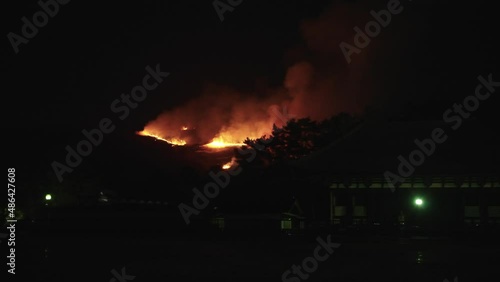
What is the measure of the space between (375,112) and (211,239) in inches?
658

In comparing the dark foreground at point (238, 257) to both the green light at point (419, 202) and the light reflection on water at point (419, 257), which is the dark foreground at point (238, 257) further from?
the green light at point (419, 202)

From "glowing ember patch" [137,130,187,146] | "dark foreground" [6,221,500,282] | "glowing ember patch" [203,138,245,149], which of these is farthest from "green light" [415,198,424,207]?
"glowing ember patch" [137,130,187,146]

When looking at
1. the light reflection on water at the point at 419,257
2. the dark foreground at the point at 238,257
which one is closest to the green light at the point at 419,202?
the dark foreground at the point at 238,257

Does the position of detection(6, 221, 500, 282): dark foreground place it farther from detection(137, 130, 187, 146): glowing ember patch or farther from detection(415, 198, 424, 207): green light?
detection(137, 130, 187, 146): glowing ember patch

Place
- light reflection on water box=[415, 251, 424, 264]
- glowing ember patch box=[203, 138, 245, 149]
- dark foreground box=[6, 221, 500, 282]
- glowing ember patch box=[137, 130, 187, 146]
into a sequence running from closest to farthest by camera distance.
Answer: dark foreground box=[6, 221, 500, 282] → light reflection on water box=[415, 251, 424, 264] → glowing ember patch box=[203, 138, 245, 149] → glowing ember patch box=[137, 130, 187, 146]

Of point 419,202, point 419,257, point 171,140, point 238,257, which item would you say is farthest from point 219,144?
point 419,257

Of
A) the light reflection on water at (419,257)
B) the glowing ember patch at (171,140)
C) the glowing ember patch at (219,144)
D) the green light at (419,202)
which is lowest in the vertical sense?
the light reflection on water at (419,257)

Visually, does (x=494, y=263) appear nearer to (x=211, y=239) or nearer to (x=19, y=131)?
(x=211, y=239)

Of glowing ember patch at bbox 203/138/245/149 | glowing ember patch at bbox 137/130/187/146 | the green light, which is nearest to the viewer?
the green light

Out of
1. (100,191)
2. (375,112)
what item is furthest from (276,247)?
(375,112)

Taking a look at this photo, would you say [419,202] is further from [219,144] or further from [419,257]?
[219,144]

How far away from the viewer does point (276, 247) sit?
794 inches

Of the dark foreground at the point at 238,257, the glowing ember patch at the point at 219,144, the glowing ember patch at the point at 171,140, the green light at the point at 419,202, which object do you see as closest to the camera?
the dark foreground at the point at 238,257

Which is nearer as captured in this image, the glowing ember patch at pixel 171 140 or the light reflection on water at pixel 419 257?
the light reflection on water at pixel 419 257
